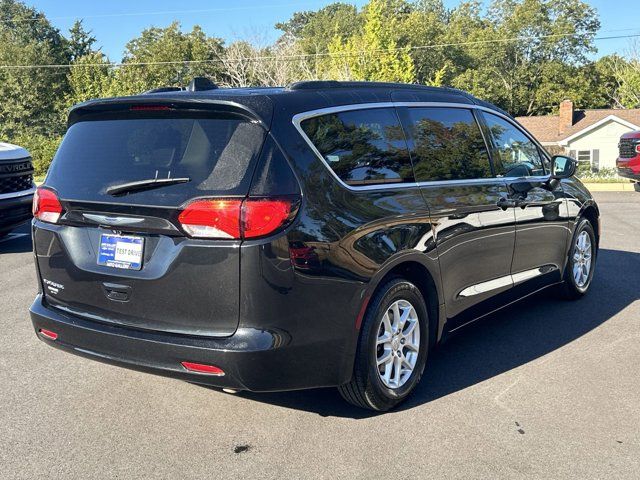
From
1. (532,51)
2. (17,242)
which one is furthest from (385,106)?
→ (532,51)

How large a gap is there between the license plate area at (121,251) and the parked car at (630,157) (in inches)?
618

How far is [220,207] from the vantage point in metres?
3.30

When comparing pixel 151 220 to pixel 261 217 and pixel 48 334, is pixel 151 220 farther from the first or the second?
pixel 48 334

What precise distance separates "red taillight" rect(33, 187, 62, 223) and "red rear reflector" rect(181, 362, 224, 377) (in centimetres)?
122

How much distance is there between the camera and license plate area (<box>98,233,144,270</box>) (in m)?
3.50

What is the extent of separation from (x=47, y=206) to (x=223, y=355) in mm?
1523

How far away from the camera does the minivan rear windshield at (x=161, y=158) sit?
11.1 ft

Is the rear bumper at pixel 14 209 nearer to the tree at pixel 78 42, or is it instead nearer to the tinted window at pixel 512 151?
the tinted window at pixel 512 151

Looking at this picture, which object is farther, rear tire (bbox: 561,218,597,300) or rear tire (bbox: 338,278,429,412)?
rear tire (bbox: 561,218,597,300)

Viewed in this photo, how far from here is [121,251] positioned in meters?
3.56

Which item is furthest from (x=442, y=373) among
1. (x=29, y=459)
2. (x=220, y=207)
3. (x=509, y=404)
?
(x=29, y=459)

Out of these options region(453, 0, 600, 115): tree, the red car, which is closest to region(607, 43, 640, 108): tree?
region(453, 0, 600, 115): tree

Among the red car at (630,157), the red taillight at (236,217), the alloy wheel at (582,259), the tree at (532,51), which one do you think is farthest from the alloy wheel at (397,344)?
the tree at (532,51)

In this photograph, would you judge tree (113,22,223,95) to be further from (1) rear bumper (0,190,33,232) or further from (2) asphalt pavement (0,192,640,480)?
(2) asphalt pavement (0,192,640,480)
